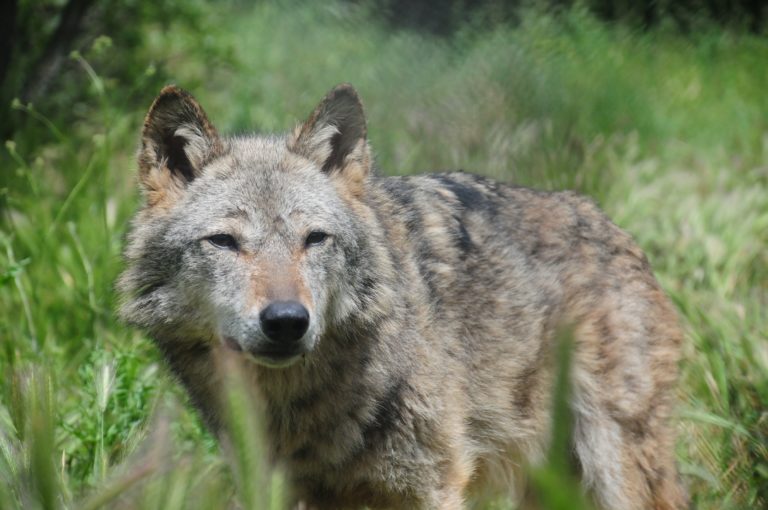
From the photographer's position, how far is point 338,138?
403 cm

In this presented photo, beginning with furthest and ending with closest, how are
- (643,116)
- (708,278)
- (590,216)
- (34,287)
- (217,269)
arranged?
(643,116)
(708,278)
(34,287)
(590,216)
(217,269)

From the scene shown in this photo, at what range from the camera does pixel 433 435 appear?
3.88 m

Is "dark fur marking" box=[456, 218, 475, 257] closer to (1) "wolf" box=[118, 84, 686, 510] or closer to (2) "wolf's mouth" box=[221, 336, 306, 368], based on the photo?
(1) "wolf" box=[118, 84, 686, 510]

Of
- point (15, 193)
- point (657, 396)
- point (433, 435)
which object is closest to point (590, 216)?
point (657, 396)

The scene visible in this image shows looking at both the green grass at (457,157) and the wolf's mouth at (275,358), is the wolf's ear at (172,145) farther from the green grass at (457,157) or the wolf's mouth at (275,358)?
the wolf's mouth at (275,358)

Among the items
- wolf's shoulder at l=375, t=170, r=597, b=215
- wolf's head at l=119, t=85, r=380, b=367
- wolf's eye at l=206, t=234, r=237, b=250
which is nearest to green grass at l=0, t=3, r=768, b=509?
wolf's head at l=119, t=85, r=380, b=367

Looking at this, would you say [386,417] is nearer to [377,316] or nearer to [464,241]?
[377,316]

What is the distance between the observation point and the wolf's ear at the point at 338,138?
3943 mm

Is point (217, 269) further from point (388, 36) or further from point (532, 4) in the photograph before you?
point (532, 4)

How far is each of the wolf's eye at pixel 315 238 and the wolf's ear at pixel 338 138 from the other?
1.37 ft

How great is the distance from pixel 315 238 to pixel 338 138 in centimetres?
57

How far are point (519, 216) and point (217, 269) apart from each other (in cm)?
180

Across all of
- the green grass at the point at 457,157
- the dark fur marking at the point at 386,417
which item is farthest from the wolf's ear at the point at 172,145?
the dark fur marking at the point at 386,417

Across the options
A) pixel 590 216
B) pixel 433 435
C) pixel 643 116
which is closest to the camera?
pixel 433 435
